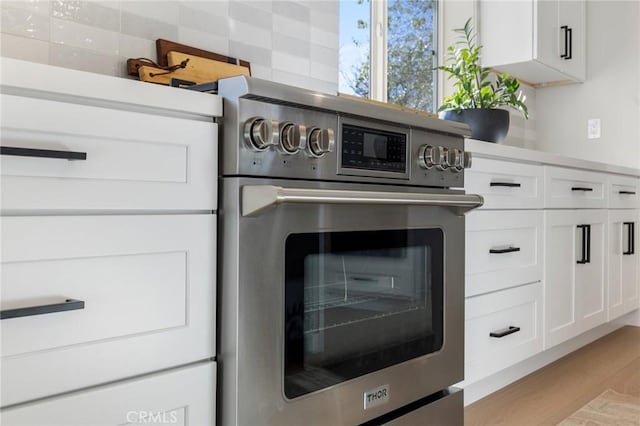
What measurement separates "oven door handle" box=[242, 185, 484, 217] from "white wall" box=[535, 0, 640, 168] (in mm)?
2522

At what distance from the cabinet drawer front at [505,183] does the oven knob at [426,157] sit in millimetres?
329

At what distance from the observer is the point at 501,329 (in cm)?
188

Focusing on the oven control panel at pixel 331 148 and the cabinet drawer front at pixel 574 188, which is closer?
the oven control panel at pixel 331 148

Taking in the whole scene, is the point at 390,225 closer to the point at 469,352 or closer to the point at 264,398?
the point at 264,398

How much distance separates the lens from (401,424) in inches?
51.9

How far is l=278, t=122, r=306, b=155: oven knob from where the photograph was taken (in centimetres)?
107

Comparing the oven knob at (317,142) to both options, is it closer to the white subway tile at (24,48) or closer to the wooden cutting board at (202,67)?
the wooden cutting board at (202,67)

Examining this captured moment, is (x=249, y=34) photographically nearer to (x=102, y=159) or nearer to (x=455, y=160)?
(x=455, y=160)

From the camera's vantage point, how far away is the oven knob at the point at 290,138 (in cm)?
107

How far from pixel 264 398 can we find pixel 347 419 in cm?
24

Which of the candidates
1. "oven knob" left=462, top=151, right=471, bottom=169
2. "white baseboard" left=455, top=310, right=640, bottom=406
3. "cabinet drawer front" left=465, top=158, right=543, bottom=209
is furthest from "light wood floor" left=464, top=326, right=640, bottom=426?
"oven knob" left=462, top=151, right=471, bottom=169

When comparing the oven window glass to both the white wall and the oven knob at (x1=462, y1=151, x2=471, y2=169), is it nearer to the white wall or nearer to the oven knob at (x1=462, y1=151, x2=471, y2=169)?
the oven knob at (x1=462, y1=151, x2=471, y2=169)

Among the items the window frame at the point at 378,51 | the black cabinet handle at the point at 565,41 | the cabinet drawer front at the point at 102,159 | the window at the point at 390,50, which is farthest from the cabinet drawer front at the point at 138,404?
the black cabinet handle at the point at 565,41

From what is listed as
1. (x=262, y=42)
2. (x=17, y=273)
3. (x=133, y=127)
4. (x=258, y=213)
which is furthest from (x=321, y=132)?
(x=262, y=42)
